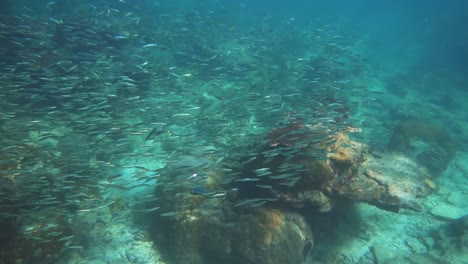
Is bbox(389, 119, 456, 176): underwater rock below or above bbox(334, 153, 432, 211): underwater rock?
below

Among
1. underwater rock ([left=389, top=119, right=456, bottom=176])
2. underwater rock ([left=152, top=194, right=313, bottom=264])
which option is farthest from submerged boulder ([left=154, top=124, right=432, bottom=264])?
underwater rock ([left=389, top=119, right=456, bottom=176])

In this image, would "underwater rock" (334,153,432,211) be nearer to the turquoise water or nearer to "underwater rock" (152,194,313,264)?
the turquoise water

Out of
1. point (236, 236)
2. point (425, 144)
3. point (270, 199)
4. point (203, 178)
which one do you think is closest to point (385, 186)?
point (270, 199)

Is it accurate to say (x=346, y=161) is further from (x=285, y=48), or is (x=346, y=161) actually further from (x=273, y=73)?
(x=285, y=48)

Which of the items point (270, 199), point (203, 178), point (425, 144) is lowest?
point (425, 144)

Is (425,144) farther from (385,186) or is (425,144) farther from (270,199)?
(270,199)

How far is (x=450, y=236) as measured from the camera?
368 inches

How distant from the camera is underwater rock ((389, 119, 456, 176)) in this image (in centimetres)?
1323

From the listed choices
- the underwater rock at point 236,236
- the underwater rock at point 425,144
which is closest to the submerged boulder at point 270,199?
the underwater rock at point 236,236

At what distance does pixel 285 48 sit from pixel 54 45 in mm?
20221

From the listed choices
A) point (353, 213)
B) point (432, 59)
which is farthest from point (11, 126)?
point (432, 59)

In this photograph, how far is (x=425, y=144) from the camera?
1452 cm

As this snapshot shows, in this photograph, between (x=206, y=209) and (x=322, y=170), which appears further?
(x=206, y=209)

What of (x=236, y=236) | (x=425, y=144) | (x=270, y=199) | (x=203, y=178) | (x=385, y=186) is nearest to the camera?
(x=270, y=199)
